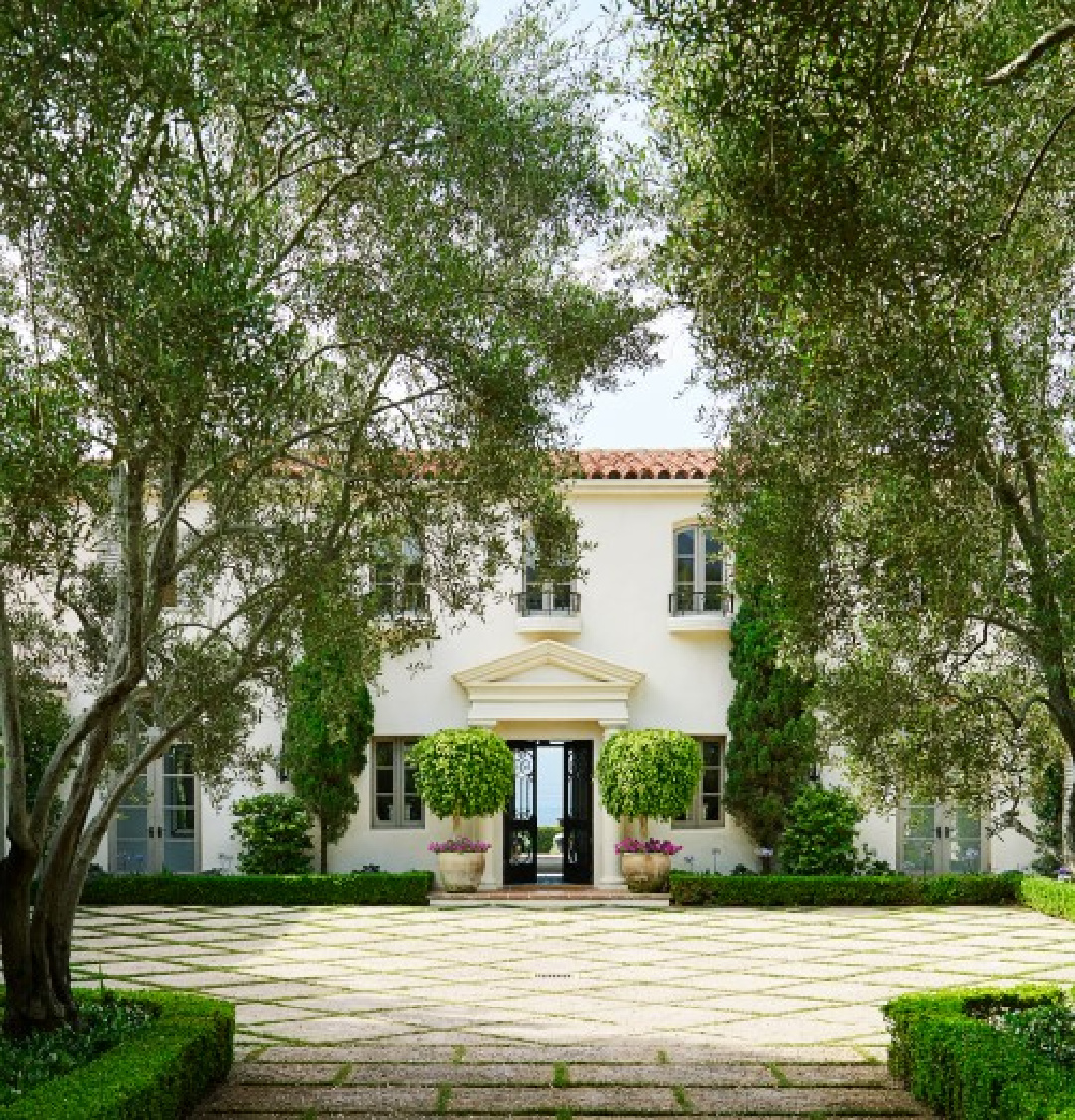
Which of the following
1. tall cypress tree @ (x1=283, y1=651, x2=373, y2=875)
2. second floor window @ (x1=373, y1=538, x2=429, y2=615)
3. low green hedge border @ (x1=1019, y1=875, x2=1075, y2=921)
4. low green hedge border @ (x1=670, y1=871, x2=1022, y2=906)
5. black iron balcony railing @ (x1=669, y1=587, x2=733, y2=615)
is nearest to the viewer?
second floor window @ (x1=373, y1=538, x2=429, y2=615)

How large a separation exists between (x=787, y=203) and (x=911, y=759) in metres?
5.68

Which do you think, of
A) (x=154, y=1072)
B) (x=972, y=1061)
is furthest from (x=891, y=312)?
(x=154, y=1072)

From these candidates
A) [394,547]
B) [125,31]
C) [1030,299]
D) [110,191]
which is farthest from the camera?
[394,547]

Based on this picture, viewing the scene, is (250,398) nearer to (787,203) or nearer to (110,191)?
(110,191)

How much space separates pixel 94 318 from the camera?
6.70 meters

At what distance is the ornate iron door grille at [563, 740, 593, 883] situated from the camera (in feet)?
75.5

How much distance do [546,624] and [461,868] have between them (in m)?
3.62

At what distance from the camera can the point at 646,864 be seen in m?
21.5

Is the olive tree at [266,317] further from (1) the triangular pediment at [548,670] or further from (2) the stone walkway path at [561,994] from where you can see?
(1) the triangular pediment at [548,670]

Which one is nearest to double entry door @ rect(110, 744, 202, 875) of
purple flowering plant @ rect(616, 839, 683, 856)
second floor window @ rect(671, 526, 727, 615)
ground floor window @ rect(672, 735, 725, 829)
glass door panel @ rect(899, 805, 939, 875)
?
purple flowering plant @ rect(616, 839, 683, 856)

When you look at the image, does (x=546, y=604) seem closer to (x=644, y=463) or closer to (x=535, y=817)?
(x=644, y=463)

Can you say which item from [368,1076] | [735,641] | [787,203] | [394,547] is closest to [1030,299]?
[787,203]

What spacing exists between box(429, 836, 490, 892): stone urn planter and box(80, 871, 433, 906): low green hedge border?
438mm

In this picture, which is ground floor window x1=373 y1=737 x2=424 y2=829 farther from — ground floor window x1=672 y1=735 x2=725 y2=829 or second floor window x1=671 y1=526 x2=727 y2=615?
second floor window x1=671 y1=526 x2=727 y2=615
